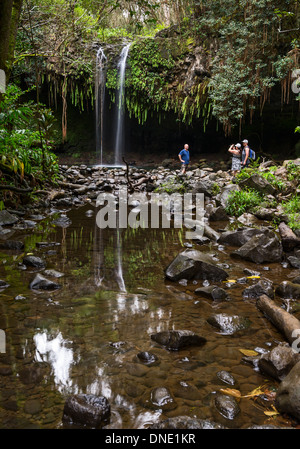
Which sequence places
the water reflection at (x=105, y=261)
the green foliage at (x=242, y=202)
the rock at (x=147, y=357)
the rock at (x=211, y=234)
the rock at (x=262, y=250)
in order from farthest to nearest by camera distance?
the green foliage at (x=242, y=202), the rock at (x=211, y=234), the rock at (x=262, y=250), the water reflection at (x=105, y=261), the rock at (x=147, y=357)

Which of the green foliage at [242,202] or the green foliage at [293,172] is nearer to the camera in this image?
the green foliage at [242,202]

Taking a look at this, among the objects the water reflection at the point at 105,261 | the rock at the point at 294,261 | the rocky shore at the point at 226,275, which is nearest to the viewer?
the rocky shore at the point at 226,275

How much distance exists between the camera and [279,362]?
189 centimetres

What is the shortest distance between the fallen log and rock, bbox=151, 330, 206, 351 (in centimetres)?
61

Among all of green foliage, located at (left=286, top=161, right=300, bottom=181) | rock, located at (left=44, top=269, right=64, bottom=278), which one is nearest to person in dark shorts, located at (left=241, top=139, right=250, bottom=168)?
green foliage, located at (left=286, top=161, right=300, bottom=181)

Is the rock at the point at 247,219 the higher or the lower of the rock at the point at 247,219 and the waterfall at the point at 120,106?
the lower

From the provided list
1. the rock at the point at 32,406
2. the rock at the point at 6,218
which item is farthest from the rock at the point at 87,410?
the rock at the point at 6,218

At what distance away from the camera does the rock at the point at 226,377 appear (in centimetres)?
191

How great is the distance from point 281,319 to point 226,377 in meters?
0.80

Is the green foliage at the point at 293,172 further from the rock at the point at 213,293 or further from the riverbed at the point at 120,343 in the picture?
the rock at the point at 213,293

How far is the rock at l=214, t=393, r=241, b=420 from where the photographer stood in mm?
1634

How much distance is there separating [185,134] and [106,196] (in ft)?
38.6

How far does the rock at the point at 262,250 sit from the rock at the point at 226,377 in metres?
2.55
